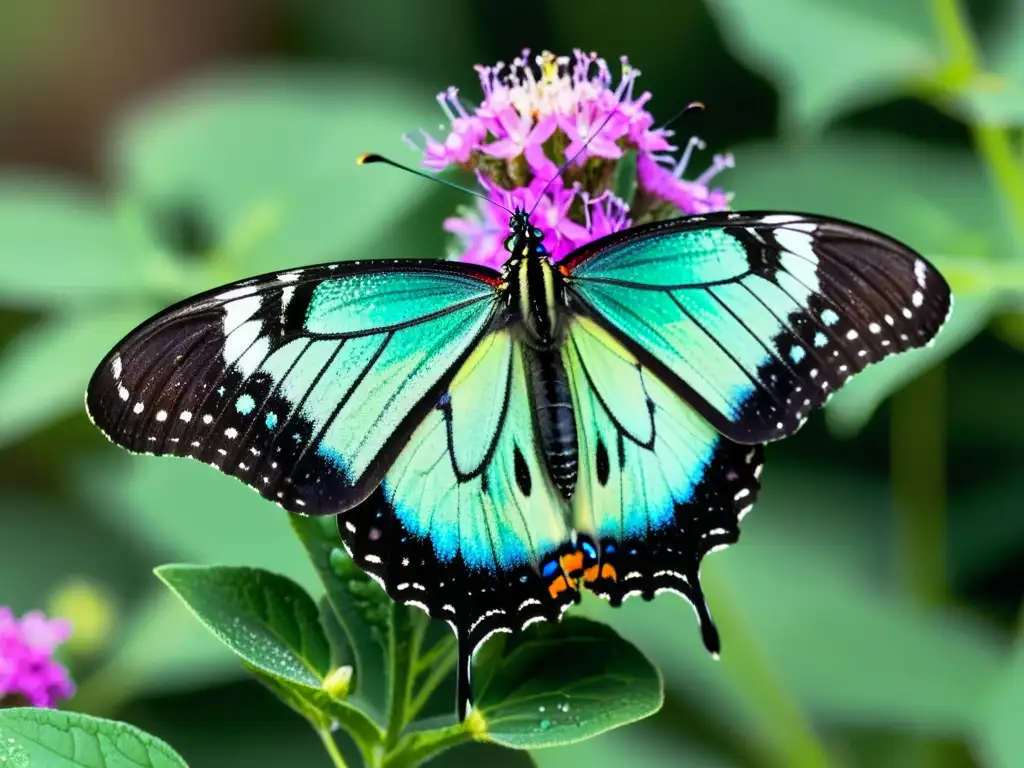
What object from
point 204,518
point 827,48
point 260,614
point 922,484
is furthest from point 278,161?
point 260,614

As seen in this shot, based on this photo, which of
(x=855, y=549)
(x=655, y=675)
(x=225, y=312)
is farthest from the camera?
(x=855, y=549)

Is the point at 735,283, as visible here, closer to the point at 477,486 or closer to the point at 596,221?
the point at 596,221

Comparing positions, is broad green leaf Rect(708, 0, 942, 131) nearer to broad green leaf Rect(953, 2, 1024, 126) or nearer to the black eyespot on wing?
broad green leaf Rect(953, 2, 1024, 126)

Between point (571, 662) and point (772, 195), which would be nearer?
point (571, 662)

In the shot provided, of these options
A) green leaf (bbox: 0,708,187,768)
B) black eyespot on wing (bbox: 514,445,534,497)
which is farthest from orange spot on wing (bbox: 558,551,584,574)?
green leaf (bbox: 0,708,187,768)

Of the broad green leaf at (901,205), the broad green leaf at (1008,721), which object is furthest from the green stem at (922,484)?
the broad green leaf at (1008,721)

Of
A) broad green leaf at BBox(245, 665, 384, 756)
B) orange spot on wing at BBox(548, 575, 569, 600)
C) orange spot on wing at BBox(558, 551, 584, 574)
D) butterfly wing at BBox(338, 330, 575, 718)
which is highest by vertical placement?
butterfly wing at BBox(338, 330, 575, 718)

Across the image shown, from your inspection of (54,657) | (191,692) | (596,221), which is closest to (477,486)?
(596,221)
